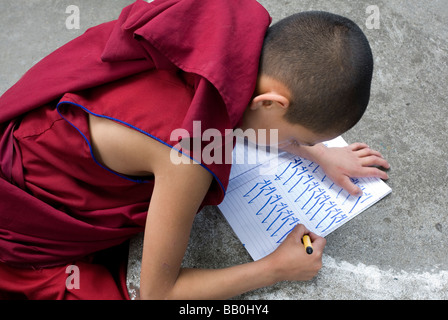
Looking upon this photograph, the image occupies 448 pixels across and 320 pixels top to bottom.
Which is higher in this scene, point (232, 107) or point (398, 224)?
point (232, 107)

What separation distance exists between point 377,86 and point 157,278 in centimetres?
83

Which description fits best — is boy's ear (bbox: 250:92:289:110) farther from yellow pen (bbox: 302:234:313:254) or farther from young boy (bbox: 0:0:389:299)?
yellow pen (bbox: 302:234:313:254)

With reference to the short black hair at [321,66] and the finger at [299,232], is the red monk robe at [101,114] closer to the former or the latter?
the short black hair at [321,66]

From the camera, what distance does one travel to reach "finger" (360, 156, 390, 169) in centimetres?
106

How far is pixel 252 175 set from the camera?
1077mm

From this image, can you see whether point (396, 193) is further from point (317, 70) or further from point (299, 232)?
point (317, 70)

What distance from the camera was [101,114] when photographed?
0.74 meters

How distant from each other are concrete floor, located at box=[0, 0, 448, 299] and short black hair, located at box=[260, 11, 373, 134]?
0.37m

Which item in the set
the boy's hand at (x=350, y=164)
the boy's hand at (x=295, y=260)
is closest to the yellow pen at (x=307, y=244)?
the boy's hand at (x=295, y=260)

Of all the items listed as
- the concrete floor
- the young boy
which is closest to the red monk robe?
the young boy

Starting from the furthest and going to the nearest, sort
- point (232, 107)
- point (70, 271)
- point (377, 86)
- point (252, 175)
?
point (377, 86), point (252, 175), point (70, 271), point (232, 107)

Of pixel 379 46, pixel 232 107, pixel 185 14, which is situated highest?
pixel 185 14
